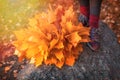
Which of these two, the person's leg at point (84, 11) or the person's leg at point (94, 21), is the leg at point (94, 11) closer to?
the person's leg at point (94, 21)

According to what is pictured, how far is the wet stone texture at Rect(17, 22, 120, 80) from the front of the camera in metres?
3.69

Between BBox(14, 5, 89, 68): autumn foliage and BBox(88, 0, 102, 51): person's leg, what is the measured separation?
24 cm

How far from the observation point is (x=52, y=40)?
3.38 m

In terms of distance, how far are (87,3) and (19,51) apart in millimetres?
1254

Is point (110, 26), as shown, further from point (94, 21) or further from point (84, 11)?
point (94, 21)

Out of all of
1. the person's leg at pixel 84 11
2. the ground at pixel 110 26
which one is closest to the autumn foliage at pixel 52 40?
the person's leg at pixel 84 11

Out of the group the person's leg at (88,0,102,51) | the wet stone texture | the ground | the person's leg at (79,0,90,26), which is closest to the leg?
the person's leg at (88,0,102,51)

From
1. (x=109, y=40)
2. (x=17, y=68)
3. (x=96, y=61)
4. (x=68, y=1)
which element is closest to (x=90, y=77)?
(x=96, y=61)

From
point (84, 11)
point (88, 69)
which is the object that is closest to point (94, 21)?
point (84, 11)

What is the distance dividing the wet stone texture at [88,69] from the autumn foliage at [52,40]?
0.17 meters

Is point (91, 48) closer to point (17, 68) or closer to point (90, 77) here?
point (90, 77)

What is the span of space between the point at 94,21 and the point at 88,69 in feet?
2.29

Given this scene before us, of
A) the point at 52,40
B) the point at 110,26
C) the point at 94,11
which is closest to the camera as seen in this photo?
the point at 52,40

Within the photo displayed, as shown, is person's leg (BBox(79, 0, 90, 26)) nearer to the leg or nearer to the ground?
the leg
